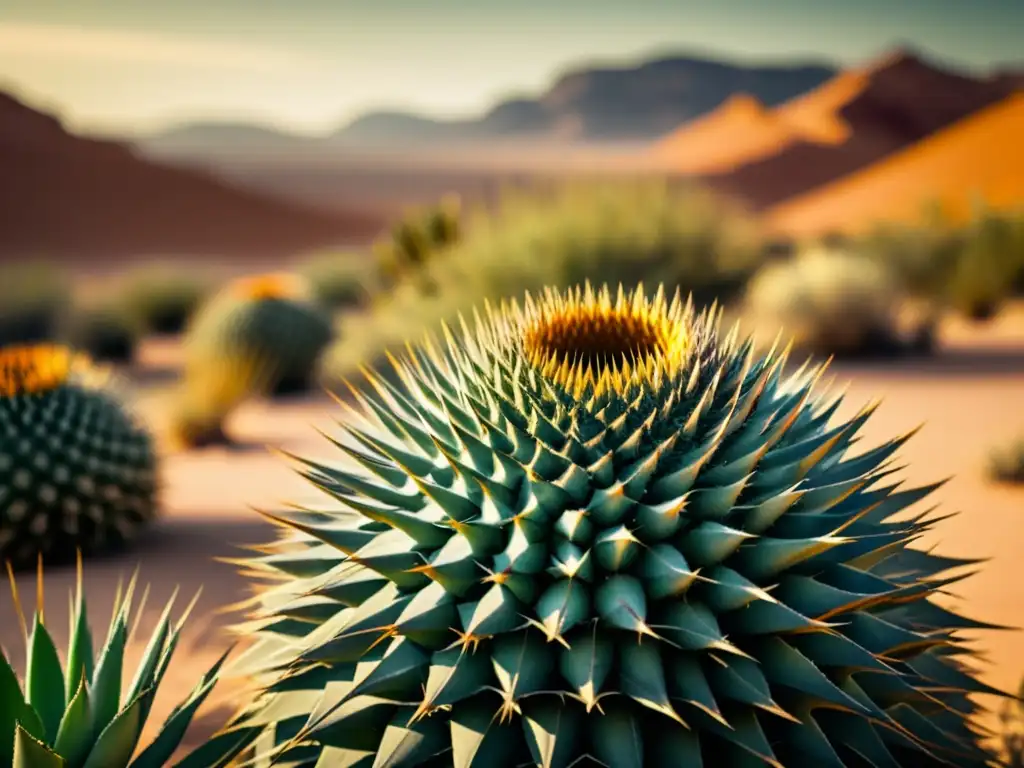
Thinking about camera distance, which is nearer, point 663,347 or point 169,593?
point 663,347

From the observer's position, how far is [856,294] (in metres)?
12.0

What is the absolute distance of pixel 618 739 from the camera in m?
1.99

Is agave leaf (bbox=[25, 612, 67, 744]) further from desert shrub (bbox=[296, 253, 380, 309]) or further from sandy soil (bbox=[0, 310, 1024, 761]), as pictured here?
desert shrub (bbox=[296, 253, 380, 309])

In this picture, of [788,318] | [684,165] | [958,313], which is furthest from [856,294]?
[684,165]

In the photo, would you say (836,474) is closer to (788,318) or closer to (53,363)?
(53,363)

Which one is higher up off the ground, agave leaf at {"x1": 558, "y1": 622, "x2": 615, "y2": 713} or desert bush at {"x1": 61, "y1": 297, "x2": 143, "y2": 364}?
desert bush at {"x1": 61, "y1": 297, "x2": 143, "y2": 364}

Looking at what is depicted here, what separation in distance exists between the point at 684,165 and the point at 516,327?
66746 mm

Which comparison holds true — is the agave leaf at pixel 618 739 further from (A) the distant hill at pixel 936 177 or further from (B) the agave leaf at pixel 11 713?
(A) the distant hill at pixel 936 177

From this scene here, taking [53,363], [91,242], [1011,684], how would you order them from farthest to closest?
[91,242]
[53,363]
[1011,684]

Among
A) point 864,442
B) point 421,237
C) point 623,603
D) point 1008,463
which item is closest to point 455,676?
point 623,603

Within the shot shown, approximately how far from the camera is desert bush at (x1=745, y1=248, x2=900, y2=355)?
11.9 m

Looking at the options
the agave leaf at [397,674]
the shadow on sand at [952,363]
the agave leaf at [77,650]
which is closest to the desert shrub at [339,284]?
the shadow on sand at [952,363]

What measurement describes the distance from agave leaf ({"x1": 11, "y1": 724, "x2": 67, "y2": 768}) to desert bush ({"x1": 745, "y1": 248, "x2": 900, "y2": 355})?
34.8 ft

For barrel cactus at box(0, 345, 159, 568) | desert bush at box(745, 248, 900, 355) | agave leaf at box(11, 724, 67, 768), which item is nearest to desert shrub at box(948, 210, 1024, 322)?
desert bush at box(745, 248, 900, 355)
